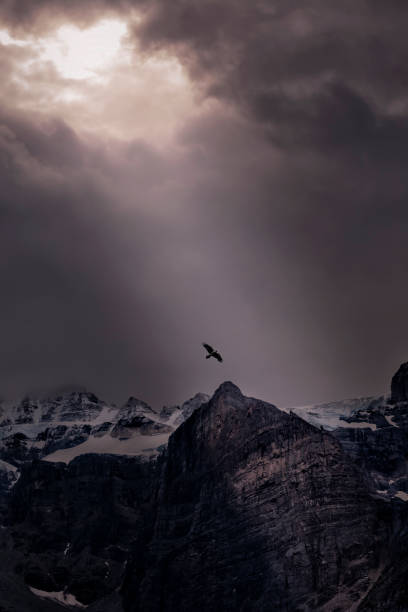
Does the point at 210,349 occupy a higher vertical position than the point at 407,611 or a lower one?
higher

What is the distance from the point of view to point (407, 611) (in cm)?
19912

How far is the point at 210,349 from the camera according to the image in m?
181

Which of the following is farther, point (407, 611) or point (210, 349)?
point (407, 611)

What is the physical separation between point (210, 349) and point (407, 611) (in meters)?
77.9
